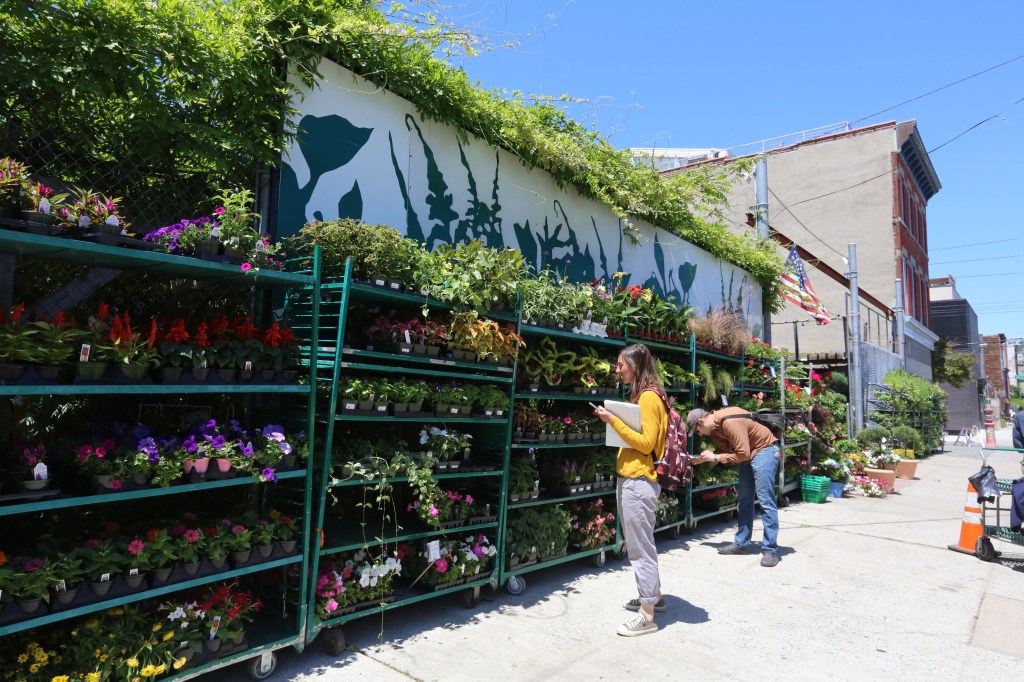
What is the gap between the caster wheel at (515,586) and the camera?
5.25 m

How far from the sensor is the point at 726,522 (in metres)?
8.86

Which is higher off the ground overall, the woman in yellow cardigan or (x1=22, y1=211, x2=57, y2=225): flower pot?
(x1=22, y1=211, x2=57, y2=225): flower pot

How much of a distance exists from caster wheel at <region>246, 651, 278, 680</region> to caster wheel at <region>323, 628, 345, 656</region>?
38 centimetres

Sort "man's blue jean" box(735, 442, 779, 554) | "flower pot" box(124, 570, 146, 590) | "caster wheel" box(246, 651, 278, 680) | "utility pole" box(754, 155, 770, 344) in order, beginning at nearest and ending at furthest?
"flower pot" box(124, 570, 146, 590), "caster wheel" box(246, 651, 278, 680), "man's blue jean" box(735, 442, 779, 554), "utility pole" box(754, 155, 770, 344)

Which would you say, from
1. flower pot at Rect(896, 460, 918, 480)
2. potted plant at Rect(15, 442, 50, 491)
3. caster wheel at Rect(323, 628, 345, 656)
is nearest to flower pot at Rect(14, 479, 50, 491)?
potted plant at Rect(15, 442, 50, 491)

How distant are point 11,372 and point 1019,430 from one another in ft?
30.0

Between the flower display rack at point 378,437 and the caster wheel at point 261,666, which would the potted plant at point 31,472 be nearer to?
the flower display rack at point 378,437

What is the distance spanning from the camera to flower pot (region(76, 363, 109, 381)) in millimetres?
2934

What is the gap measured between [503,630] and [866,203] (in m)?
24.7

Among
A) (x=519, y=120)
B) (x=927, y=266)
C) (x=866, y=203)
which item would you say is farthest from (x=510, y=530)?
(x=927, y=266)

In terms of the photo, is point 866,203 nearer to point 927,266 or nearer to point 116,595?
point 927,266

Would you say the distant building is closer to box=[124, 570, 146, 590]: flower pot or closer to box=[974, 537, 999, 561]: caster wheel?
box=[974, 537, 999, 561]: caster wheel

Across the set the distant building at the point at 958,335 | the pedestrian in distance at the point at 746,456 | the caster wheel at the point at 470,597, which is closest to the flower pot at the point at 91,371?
the caster wheel at the point at 470,597

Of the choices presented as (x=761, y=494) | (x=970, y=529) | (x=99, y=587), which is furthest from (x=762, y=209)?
(x=99, y=587)
